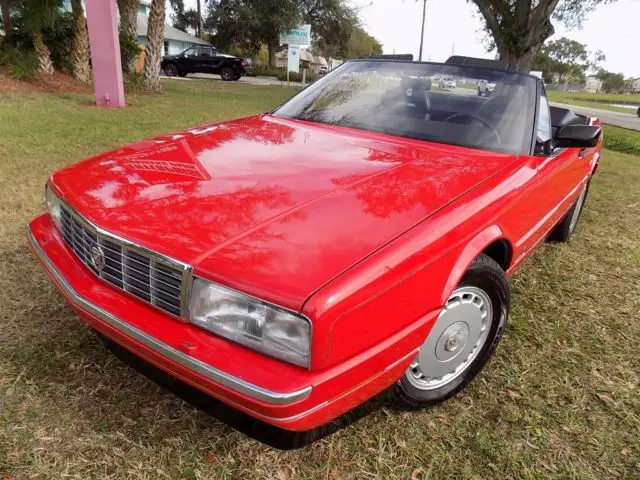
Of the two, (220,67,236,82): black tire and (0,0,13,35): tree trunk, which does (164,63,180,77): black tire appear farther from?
(0,0,13,35): tree trunk

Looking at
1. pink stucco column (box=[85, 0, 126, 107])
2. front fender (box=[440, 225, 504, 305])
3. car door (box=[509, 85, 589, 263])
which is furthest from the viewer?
pink stucco column (box=[85, 0, 126, 107])

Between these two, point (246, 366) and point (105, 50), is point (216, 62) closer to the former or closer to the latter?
point (105, 50)

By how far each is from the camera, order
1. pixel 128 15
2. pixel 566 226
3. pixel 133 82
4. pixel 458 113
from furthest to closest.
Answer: pixel 128 15
pixel 133 82
pixel 566 226
pixel 458 113

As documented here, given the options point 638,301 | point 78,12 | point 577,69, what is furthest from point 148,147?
point 577,69

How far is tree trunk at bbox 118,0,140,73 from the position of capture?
41.0ft

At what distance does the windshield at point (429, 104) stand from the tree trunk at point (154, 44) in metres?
9.78

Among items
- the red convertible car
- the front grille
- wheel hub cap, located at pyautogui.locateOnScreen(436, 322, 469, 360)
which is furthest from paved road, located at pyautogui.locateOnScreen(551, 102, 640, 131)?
the front grille

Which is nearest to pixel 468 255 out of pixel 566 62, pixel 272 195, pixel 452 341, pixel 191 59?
pixel 452 341

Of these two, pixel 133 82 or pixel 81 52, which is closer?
pixel 81 52

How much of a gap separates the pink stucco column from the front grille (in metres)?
8.35

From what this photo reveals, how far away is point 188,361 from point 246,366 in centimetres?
18

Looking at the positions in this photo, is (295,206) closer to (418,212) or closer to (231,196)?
(231,196)

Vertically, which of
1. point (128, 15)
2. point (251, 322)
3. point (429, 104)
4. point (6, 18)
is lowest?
point (251, 322)

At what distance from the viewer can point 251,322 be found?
4.42 ft
